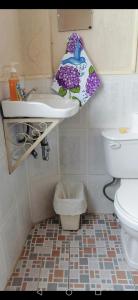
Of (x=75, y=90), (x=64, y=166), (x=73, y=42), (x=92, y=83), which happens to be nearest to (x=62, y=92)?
(x=75, y=90)

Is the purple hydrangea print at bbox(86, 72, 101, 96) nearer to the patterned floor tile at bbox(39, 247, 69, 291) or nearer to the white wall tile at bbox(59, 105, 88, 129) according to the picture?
the white wall tile at bbox(59, 105, 88, 129)

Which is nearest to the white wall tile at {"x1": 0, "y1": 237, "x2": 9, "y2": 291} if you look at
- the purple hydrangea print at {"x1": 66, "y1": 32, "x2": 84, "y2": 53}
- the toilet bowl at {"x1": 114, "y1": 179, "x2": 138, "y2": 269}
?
the toilet bowl at {"x1": 114, "y1": 179, "x2": 138, "y2": 269}

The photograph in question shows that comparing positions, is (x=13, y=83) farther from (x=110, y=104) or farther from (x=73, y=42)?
(x=110, y=104)

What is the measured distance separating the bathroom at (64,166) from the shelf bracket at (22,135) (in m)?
0.04

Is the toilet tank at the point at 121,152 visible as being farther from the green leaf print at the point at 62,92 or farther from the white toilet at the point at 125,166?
the green leaf print at the point at 62,92

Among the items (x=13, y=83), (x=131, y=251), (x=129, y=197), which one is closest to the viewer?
(x=13, y=83)

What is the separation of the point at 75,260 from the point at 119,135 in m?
0.85

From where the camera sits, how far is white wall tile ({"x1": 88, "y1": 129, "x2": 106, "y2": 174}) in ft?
5.27

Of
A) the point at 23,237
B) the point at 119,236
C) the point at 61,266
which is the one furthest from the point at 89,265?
the point at 23,237

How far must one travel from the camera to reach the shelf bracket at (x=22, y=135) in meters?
1.23

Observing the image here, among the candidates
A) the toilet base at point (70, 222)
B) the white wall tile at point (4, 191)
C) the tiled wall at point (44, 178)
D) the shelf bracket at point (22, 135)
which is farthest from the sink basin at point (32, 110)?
the toilet base at point (70, 222)

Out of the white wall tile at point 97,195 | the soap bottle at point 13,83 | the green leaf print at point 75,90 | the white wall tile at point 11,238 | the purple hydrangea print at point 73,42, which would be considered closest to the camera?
the soap bottle at point 13,83

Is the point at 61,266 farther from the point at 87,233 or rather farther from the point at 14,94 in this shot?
the point at 14,94

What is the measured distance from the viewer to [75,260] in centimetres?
146
